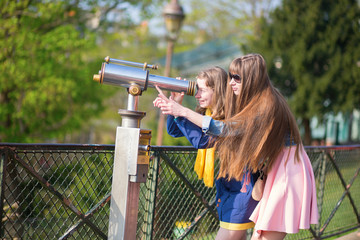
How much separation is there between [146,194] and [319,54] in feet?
38.0

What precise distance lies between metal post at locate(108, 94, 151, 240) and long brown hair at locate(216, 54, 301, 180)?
0.42 m

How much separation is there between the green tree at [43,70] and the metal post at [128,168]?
885 cm

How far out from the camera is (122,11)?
14.4m

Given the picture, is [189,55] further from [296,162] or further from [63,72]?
[296,162]

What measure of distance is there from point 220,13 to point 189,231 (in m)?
19.9

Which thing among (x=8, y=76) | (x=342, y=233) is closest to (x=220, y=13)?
(x=8, y=76)

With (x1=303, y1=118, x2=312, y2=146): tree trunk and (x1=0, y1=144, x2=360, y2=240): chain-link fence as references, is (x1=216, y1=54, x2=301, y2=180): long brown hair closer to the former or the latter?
(x1=0, y1=144, x2=360, y2=240): chain-link fence

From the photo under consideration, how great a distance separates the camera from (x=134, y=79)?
88.9 inches

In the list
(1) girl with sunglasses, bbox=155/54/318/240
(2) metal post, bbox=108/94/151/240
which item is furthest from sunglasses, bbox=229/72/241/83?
(2) metal post, bbox=108/94/151/240

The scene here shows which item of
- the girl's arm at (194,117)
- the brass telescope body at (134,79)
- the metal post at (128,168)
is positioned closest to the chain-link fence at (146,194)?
the metal post at (128,168)

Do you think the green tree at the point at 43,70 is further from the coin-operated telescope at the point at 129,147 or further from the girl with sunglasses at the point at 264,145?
the girl with sunglasses at the point at 264,145

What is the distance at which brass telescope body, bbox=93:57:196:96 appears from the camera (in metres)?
2.23

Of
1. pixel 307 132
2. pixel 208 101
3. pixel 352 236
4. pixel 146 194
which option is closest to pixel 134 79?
pixel 208 101

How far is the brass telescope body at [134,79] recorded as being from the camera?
2.23 metres
